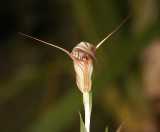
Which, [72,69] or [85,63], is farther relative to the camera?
[72,69]

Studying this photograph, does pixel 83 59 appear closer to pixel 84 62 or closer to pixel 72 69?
pixel 84 62

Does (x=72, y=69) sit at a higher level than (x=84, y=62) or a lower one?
higher

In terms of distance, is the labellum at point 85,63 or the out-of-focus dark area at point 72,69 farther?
Answer: the out-of-focus dark area at point 72,69

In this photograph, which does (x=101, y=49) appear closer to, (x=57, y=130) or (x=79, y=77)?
(x=57, y=130)

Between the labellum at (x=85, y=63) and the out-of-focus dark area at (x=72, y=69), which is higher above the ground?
the out-of-focus dark area at (x=72, y=69)

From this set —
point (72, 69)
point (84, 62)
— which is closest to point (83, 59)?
point (84, 62)

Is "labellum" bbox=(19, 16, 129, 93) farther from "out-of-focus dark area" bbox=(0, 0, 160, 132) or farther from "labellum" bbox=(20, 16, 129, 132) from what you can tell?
"out-of-focus dark area" bbox=(0, 0, 160, 132)

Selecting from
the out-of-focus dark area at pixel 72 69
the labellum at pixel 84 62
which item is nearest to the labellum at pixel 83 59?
the labellum at pixel 84 62

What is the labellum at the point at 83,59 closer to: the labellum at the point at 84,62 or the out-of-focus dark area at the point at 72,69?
the labellum at the point at 84,62

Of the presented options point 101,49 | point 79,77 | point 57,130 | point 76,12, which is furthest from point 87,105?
point 76,12
